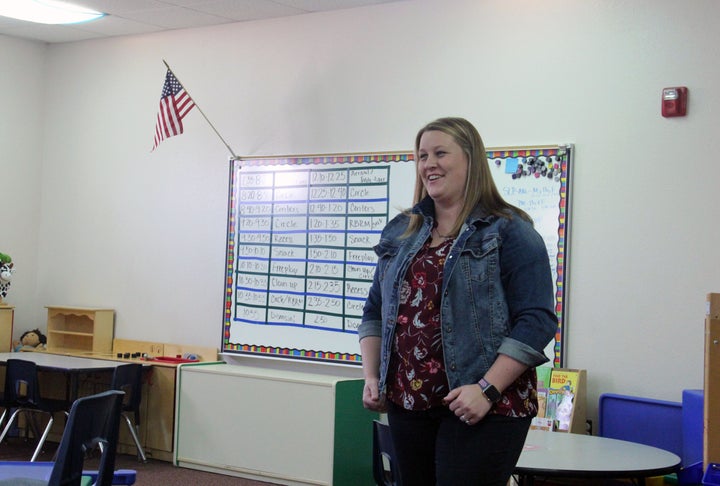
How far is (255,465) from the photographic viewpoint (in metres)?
5.57

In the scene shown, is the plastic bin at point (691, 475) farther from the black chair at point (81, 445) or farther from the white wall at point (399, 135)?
the black chair at point (81, 445)

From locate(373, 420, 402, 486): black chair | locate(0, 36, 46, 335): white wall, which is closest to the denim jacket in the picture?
locate(373, 420, 402, 486): black chair

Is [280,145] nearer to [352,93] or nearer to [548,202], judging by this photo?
[352,93]

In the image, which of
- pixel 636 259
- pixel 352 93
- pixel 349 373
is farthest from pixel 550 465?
pixel 352 93

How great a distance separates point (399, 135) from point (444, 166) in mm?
3728

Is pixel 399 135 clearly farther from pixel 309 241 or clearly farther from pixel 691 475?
pixel 691 475

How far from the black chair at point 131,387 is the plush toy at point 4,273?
1.57 m

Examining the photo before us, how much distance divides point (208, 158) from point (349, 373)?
190cm

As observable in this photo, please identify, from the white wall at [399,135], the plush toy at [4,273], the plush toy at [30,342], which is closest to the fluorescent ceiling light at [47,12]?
the white wall at [399,135]

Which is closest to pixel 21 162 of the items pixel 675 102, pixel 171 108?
pixel 171 108

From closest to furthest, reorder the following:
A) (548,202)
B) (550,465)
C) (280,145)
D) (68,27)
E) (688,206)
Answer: (550,465), (688,206), (548,202), (280,145), (68,27)

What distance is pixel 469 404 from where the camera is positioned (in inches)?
69.6

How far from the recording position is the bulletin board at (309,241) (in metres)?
5.67

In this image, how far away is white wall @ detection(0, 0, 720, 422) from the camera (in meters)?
4.73
